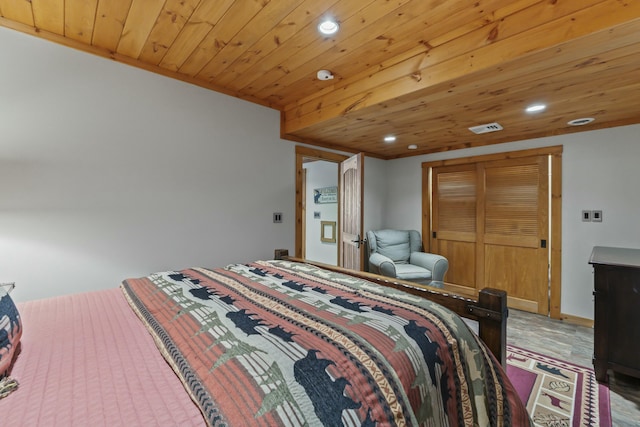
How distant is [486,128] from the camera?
10.5 ft

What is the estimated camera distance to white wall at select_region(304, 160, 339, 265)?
16.6 feet

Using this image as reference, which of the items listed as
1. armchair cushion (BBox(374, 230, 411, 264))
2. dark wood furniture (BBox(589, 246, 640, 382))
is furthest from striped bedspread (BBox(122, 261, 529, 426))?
armchair cushion (BBox(374, 230, 411, 264))

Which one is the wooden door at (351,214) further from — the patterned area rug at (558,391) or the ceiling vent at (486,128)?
the patterned area rug at (558,391)

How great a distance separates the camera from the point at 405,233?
14.4ft

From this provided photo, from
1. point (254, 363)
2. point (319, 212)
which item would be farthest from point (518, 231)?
point (254, 363)

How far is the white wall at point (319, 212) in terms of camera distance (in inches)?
199

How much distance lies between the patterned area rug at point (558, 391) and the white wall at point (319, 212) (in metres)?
3.01

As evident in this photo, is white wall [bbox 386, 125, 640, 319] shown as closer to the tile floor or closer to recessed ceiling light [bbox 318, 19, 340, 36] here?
the tile floor

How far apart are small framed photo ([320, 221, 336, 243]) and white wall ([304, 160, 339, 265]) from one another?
0.18 feet

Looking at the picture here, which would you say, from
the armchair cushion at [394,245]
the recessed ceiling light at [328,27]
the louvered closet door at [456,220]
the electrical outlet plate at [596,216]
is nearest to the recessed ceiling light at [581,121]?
the electrical outlet plate at [596,216]

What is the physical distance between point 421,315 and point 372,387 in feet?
1.47

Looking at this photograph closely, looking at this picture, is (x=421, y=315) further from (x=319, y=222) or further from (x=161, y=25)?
(x=319, y=222)

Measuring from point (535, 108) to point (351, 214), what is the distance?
2.03 meters

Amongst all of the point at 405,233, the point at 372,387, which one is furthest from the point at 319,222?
the point at 372,387
